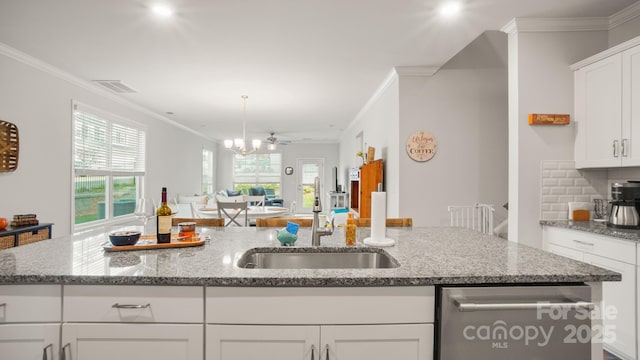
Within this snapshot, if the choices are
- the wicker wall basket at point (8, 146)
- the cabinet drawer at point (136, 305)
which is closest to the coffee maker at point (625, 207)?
the cabinet drawer at point (136, 305)

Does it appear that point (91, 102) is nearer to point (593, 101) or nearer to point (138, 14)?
point (138, 14)

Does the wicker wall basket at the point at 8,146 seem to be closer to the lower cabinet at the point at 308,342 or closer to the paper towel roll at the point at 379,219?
the lower cabinet at the point at 308,342

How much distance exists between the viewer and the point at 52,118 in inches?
149

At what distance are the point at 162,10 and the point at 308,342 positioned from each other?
8.25 ft

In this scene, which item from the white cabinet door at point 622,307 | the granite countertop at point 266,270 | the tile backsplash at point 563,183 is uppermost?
the tile backsplash at point 563,183

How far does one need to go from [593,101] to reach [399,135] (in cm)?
176

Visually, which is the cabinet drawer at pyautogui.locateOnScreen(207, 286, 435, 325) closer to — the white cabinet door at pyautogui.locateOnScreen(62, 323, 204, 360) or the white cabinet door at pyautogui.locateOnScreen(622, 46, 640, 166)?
the white cabinet door at pyautogui.locateOnScreen(62, 323, 204, 360)

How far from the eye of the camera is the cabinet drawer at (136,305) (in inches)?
45.9

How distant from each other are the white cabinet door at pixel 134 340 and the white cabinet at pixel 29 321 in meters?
0.05

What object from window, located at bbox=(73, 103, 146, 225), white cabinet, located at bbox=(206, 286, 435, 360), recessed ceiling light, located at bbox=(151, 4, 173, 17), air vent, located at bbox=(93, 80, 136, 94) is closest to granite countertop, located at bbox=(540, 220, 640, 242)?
white cabinet, located at bbox=(206, 286, 435, 360)

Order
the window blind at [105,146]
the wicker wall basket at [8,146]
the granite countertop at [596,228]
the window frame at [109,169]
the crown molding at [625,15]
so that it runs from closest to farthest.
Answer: the granite countertop at [596,228], the crown molding at [625,15], the wicker wall basket at [8,146], the window frame at [109,169], the window blind at [105,146]

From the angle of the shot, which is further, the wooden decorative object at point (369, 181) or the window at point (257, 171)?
the window at point (257, 171)

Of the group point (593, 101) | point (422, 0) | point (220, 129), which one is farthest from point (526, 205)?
point (220, 129)

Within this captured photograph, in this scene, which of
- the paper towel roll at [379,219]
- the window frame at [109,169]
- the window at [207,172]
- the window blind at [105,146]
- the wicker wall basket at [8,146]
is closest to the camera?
the paper towel roll at [379,219]
